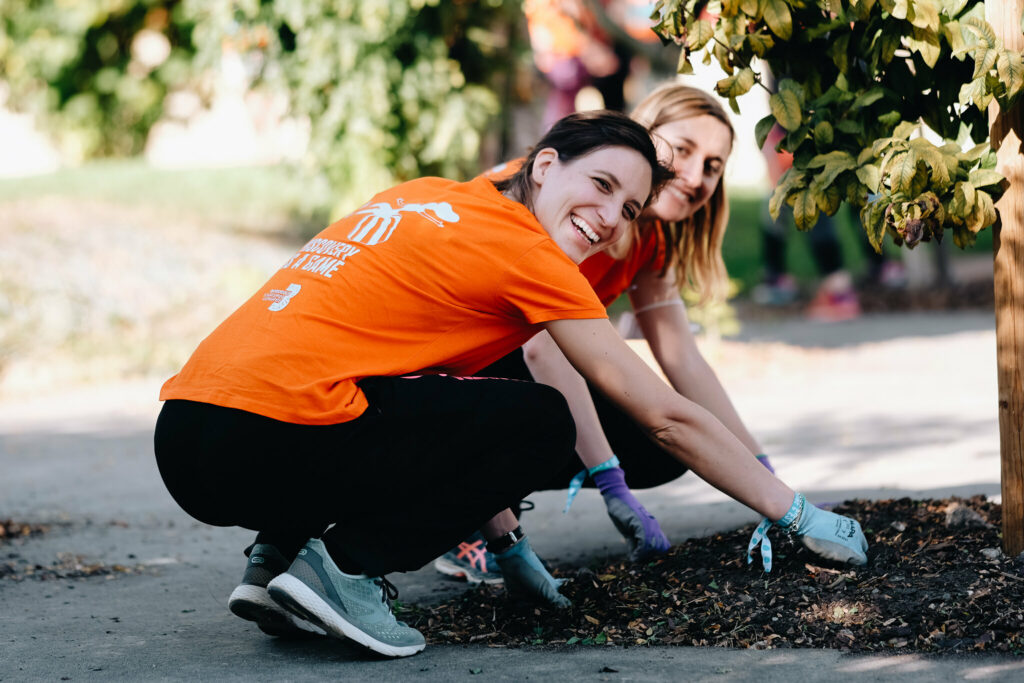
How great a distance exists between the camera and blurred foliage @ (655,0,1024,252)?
96.3 inches

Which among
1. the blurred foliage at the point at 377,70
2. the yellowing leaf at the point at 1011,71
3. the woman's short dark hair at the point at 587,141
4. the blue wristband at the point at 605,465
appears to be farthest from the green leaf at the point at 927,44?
the blurred foliage at the point at 377,70

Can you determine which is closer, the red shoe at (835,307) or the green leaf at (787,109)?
the green leaf at (787,109)

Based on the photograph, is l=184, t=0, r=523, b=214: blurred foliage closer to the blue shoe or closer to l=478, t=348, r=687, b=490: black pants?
l=478, t=348, r=687, b=490: black pants

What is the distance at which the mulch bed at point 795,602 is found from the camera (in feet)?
7.83

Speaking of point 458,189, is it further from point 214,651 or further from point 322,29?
point 322,29

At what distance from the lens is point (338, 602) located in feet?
7.83

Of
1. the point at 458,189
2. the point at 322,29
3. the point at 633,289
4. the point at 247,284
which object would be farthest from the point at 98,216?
the point at 458,189

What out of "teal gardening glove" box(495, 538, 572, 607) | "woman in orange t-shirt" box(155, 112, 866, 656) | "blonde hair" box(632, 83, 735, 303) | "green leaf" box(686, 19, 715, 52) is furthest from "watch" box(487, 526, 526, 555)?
"green leaf" box(686, 19, 715, 52)

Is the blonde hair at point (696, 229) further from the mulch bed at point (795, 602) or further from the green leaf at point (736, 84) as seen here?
the mulch bed at point (795, 602)

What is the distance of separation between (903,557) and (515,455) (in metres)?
1.02

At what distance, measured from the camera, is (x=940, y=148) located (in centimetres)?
258

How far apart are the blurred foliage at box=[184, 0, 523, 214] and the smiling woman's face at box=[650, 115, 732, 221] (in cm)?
435

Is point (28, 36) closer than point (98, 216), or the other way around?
point (98, 216)

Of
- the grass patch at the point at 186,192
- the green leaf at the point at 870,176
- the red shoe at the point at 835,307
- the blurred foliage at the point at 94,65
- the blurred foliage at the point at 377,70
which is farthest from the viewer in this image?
the blurred foliage at the point at 94,65
